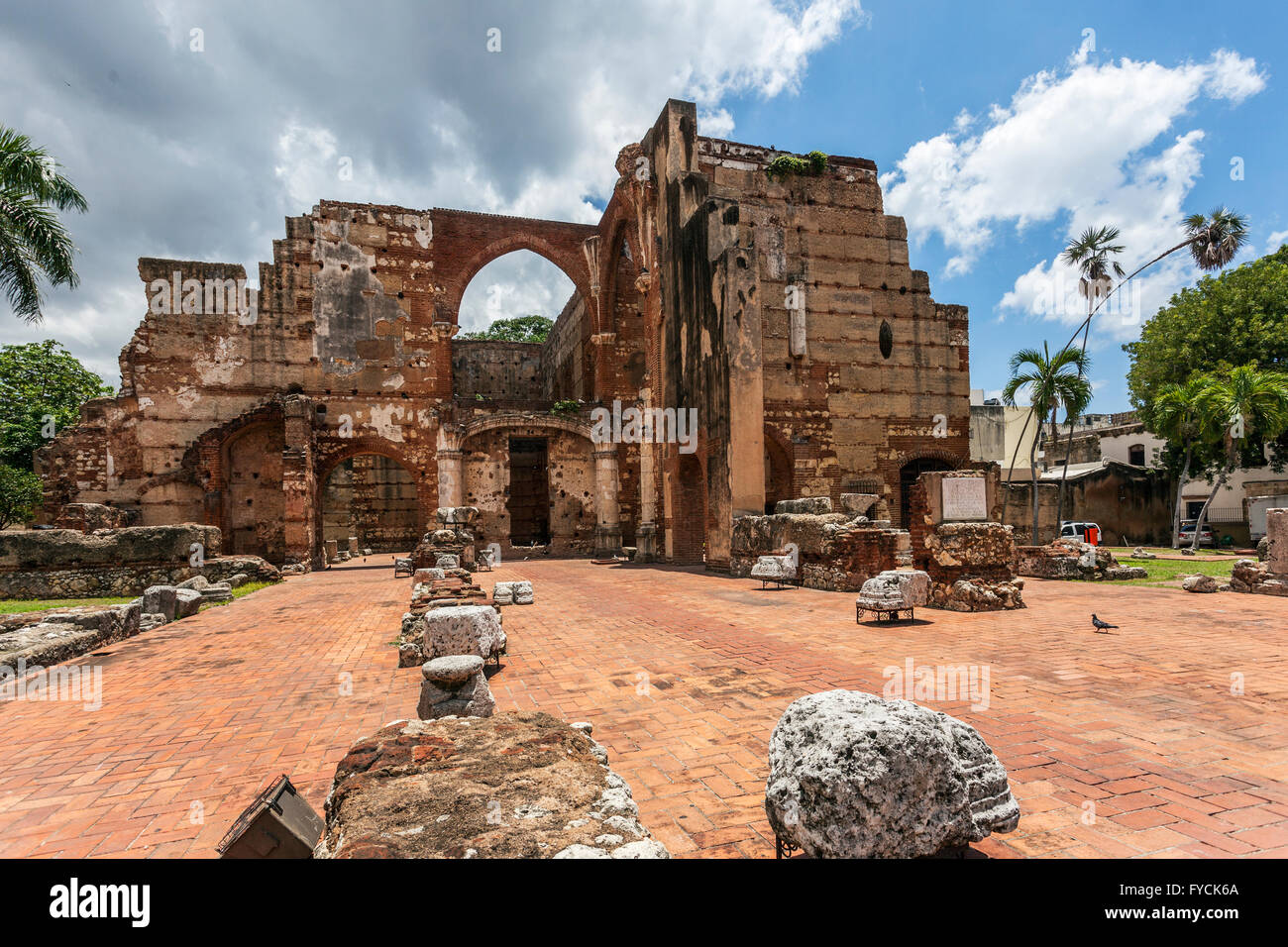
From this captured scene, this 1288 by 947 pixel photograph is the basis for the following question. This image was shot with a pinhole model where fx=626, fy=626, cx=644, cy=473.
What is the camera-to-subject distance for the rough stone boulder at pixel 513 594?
1053 cm

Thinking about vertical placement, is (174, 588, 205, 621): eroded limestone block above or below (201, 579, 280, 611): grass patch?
above

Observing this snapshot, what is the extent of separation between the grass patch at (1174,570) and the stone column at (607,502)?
15.0 meters

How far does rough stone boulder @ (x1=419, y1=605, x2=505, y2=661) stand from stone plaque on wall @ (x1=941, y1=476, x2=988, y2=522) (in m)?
7.71

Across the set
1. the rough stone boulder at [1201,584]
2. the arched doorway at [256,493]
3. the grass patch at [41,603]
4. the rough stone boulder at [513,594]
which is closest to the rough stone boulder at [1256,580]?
the rough stone boulder at [1201,584]

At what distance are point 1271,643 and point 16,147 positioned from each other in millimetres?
22423

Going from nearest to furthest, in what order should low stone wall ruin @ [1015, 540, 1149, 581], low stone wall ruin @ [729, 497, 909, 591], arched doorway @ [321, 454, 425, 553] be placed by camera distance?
low stone wall ruin @ [729, 497, 909, 591] < low stone wall ruin @ [1015, 540, 1149, 581] < arched doorway @ [321, 454, 425, 553]

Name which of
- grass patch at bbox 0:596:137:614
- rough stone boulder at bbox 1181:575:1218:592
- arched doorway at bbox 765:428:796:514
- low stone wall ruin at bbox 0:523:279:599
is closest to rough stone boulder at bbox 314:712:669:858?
grass patch at bbox 0:596:137:614

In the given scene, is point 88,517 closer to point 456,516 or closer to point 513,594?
point 456,516

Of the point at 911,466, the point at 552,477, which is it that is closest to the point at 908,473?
the point at 911,466

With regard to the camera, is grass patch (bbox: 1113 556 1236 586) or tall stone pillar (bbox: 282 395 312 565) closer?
grass patch (bbox: 1113 556 1236 586)

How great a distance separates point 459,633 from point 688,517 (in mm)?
13039

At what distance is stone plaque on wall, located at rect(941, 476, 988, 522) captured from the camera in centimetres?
1021

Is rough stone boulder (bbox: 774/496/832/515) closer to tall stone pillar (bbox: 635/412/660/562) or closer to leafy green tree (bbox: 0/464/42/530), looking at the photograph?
tall stone pillar (bbox: 635/412/660/562)

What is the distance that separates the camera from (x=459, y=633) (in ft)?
19.1
